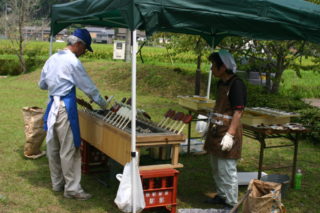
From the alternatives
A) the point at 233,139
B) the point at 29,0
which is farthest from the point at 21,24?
the point at 233,139

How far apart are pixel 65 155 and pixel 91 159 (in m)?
1.14

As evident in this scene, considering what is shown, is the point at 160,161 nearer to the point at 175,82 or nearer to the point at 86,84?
the point at 86,84

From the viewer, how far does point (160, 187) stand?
3953 millimetres

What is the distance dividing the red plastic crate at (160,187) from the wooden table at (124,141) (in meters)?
0.07

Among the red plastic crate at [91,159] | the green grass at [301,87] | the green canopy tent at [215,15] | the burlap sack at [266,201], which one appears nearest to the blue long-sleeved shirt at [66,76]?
the green canopy tent at [215,15]

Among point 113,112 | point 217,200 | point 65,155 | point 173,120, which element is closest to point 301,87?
point 217,200

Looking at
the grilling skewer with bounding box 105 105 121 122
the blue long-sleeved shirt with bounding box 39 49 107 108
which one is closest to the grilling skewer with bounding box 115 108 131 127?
the grilling skewer with bounding box 105 105 121 122

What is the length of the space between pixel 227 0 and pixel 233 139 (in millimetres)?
1350

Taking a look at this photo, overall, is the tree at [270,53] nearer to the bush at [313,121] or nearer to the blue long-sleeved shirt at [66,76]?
the bush at [313,121]

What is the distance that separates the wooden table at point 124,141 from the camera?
3.78 meters

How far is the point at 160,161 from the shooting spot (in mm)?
4355

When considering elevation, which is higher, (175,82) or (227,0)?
(227,0)

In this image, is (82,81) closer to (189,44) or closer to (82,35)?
(82,35)

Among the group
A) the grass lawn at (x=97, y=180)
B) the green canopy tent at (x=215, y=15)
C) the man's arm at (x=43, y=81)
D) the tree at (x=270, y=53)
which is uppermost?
the green canopy tent at (x=215, y=15)
